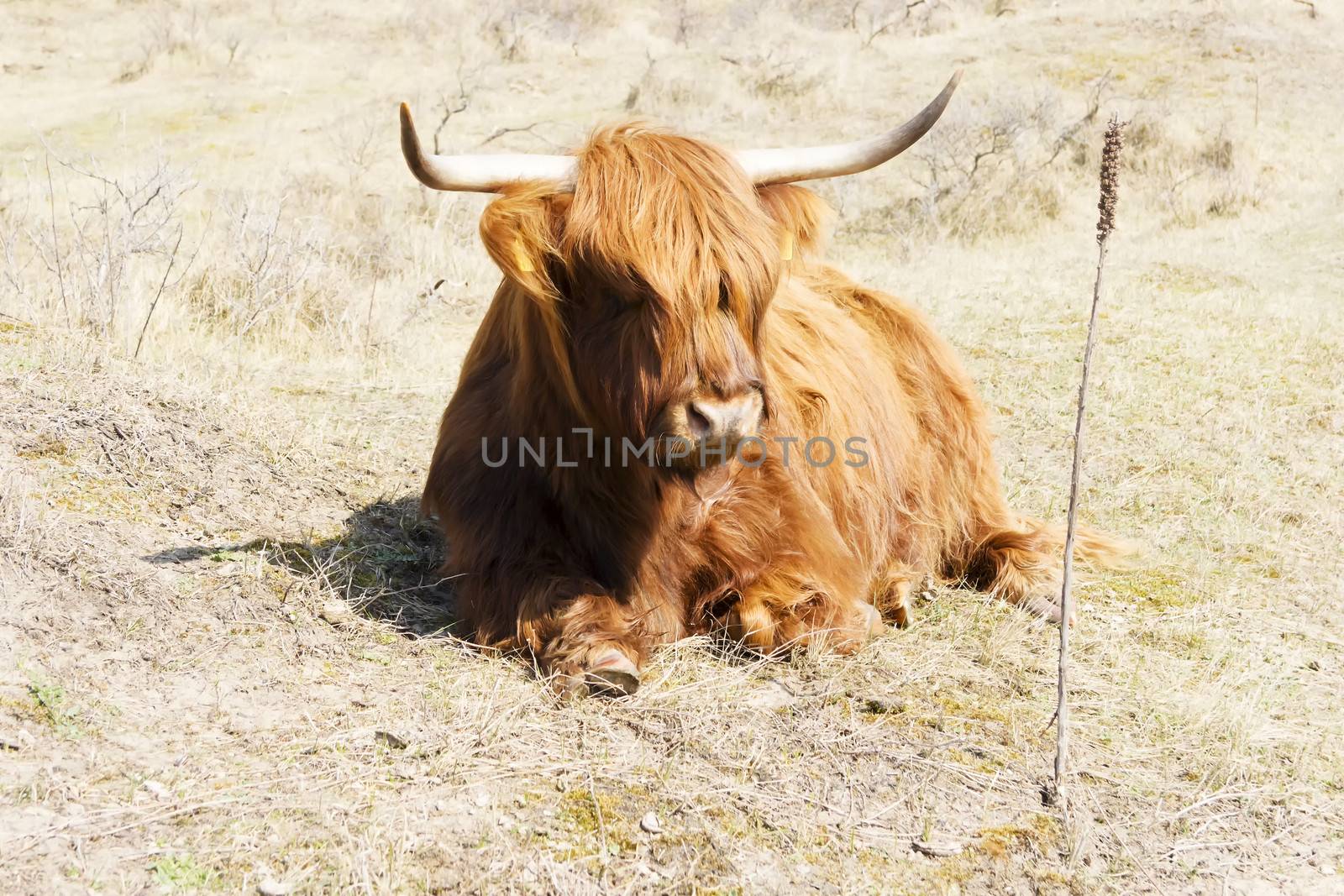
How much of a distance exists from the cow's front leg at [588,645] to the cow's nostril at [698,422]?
708 mm

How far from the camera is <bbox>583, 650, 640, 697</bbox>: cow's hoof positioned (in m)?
3.10

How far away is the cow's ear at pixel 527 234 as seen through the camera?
302 cm

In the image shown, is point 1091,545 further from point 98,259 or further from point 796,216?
point 98,259

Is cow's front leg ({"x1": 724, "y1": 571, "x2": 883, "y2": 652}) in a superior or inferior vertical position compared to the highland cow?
inferior

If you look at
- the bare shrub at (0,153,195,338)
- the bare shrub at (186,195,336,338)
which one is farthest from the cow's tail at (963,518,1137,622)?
the bare shrub at (186,195,336,338)

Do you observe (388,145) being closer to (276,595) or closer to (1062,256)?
(1062,256)

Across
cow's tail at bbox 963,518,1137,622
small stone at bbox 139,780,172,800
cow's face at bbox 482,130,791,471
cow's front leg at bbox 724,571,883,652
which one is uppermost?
cow's face at bbox 482,130,791,471

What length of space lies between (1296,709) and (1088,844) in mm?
1342

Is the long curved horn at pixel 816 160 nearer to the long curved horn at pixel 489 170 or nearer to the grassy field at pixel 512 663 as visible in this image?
the long curved horn at pixel 489 170

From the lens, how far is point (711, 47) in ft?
74.8

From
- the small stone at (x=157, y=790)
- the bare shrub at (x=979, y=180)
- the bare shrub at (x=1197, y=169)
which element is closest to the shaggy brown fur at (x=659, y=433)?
the small stone at (x=157, y=790)

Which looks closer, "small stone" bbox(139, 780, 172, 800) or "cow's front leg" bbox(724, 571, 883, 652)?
"small stone" bbox(139, 780, 172, 800)

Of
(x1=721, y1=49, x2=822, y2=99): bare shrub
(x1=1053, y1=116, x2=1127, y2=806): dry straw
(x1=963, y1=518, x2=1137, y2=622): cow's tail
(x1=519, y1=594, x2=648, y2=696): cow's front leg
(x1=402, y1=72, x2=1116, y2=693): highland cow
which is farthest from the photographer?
(x1=721, y1=49, x2=822, y2=99): bare shrub

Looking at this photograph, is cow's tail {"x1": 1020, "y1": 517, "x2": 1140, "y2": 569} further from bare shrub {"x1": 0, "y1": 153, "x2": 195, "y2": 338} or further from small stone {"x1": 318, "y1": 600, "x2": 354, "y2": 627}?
bare shrub {"x1": 0, "y1": 153, "x2": 195, "y2": 338}
